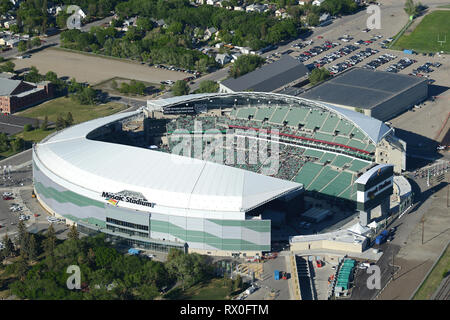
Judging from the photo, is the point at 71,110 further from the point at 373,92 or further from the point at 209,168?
the point at 209,168

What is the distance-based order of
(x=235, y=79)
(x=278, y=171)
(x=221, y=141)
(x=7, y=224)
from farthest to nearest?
(x=235, y=79) → (x=221, y=141) → (x=278, y=171) → (x=7, y=224)

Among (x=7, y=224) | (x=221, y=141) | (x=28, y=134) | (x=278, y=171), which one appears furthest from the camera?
(x=28, y=134)

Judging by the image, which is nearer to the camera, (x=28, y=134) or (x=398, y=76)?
(x=28, y=134)

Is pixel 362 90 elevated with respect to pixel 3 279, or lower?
elevated

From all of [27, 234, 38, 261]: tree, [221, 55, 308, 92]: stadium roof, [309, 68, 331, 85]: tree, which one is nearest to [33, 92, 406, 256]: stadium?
[27, 234, 38, 261]: tree

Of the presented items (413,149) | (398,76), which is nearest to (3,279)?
(413,149)

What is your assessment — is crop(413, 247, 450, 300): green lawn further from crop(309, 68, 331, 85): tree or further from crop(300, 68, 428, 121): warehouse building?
crop(309, 68, 331, 85): tree
